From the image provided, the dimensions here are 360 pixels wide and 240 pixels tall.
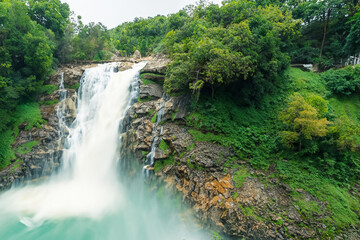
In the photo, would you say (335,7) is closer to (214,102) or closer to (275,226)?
(214,102)

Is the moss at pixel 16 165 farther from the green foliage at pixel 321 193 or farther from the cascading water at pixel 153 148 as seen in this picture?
the green foliage at pixel 321 193

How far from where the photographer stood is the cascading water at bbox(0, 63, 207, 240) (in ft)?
31.3

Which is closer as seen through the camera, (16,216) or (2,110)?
(16,216)

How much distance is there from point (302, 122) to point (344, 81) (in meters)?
8.98

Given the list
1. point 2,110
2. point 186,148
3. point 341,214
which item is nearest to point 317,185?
point 341,214

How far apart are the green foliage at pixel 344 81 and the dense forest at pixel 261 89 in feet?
0.22

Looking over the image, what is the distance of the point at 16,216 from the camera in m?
10.5

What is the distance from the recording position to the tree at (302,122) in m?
9.01

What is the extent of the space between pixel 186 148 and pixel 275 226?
6.01m

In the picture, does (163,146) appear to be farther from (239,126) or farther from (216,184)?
(239,126)

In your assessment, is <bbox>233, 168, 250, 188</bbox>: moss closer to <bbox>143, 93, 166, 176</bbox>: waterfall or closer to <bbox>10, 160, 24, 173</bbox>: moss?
<bbox>143, 93, 166, 176</bbox>: waterfall

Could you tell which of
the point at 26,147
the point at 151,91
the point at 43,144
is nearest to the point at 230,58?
the point at 151,91

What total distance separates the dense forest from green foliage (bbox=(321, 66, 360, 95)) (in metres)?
0.07

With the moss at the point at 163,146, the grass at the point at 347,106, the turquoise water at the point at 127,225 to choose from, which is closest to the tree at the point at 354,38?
the grass at the point at 347,106
